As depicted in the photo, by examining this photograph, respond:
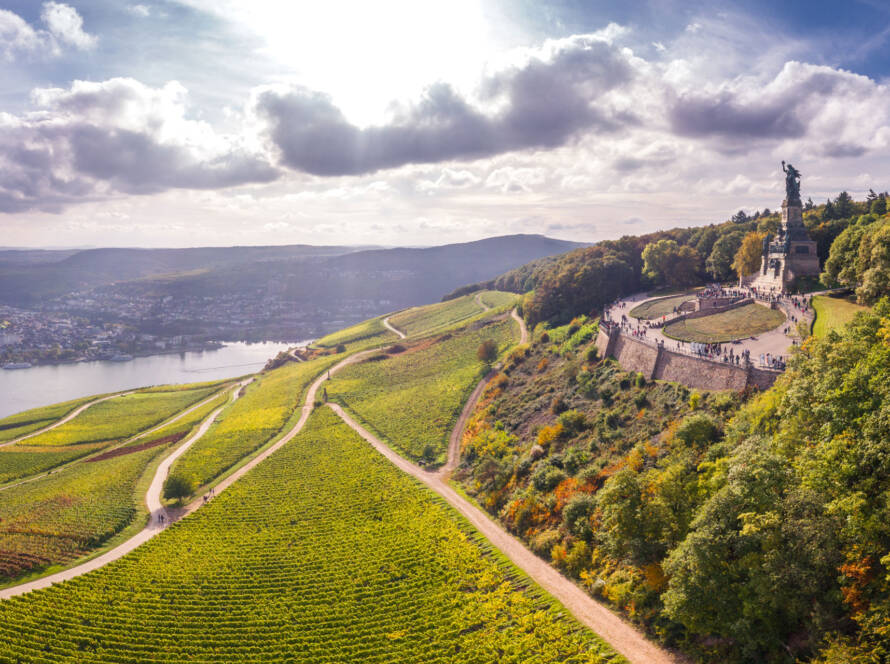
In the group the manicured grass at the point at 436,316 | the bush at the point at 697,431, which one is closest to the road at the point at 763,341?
the bush at the point at 697,431

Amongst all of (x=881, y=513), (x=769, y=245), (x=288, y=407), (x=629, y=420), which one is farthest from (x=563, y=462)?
(x=288, y=407)

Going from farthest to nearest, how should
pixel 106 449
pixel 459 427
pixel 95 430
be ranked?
pixel 95 430, pixel 106 449, pixel 459 427

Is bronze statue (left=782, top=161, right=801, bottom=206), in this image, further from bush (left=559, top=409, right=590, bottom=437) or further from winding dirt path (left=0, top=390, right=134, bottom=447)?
winding dirt path (left=0, top=390, right=134, bottom=447)

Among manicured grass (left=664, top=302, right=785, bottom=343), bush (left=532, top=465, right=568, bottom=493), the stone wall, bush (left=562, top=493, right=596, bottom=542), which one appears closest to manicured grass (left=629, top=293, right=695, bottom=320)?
manicured grass (left=664, top=302, right=785, bottom=343)

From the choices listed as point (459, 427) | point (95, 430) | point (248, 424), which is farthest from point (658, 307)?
point (95, 430)

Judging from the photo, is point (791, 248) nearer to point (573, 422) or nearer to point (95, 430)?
point (573, 422)
